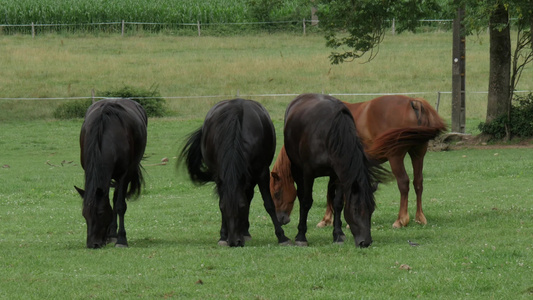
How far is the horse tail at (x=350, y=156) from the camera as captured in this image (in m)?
8.84

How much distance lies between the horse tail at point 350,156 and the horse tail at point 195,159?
7.42ft

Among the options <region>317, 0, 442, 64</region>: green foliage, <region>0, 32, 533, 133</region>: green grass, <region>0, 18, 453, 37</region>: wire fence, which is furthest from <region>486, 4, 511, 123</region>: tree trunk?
<region>0, 18, 453, 37</region>: wire fence

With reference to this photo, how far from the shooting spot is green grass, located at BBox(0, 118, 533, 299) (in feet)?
22.4

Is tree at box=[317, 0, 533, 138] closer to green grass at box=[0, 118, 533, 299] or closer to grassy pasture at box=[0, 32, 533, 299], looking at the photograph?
grassy pasture at box=[0, 32, 533, 299]

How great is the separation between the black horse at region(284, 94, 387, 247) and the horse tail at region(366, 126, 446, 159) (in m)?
0.42

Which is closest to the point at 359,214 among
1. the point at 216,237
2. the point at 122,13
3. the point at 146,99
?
the point at 216,237

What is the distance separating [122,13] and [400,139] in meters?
47.5

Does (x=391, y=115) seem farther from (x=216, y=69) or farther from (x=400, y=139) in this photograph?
(x=216, y=69)

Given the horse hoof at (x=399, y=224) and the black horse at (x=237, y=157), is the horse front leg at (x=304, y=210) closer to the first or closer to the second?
the black horse at (x=237, y=157)

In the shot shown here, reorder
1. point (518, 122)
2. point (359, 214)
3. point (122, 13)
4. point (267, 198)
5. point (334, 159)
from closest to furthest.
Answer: point (359, 214)
point (334, 159)
point (267, 198)
point (518, 122)
point (122, 13)

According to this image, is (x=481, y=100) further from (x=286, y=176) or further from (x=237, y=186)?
(x=237, y=186)

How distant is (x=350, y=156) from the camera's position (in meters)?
8.93

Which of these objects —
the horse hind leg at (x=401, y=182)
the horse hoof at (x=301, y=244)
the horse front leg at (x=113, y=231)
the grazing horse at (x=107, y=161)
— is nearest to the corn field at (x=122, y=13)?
the horse hind leg at (x=401, y=182)

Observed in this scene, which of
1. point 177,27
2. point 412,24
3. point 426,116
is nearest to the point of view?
point 426,116
